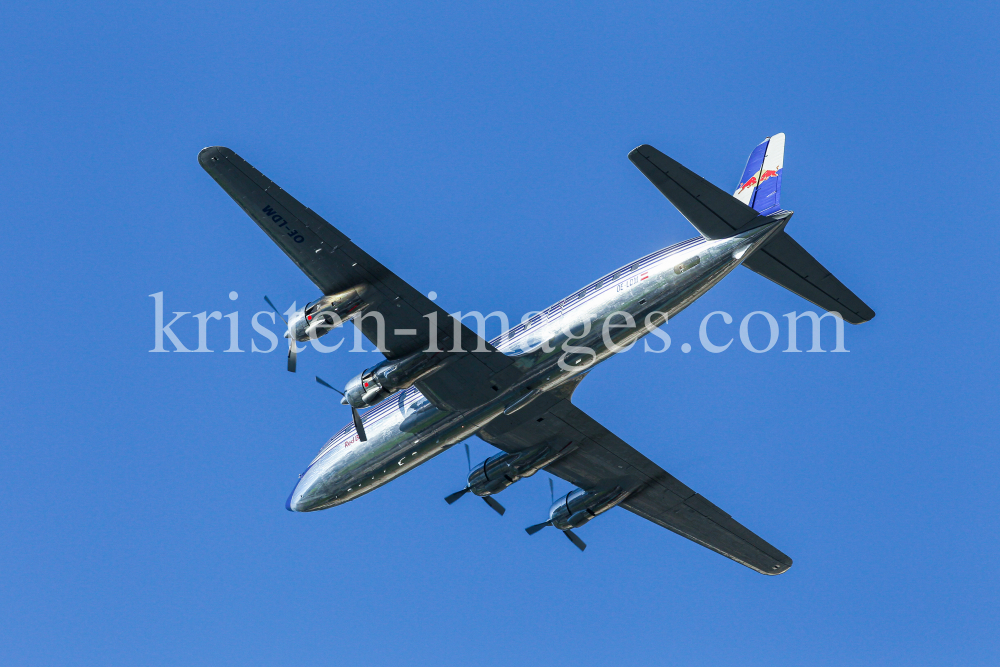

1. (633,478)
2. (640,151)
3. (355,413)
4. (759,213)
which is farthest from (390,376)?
(759,213)

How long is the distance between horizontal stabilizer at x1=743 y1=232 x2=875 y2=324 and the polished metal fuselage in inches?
37.2

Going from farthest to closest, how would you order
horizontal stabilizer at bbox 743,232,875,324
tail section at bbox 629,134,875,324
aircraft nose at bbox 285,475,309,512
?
aircraft nose at bbox 285,475,309,512 < horizontal stabilizer at bbox 743,232,875,324 < tail section at bbox 629,134,875,324

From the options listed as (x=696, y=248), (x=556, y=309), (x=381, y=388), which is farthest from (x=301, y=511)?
(x=696, y=248)

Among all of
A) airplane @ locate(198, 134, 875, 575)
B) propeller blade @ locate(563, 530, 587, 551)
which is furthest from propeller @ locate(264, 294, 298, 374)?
propeller blade @ locate(563, 530, 587, 551)

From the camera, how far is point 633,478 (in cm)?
3091

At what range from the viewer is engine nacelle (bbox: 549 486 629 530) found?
3098cm

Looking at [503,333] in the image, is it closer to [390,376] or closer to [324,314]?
[390,376]

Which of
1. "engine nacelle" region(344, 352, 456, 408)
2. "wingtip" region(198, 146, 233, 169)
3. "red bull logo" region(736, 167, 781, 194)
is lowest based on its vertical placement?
"engine nacelle" region(344, 352, 456, 408)

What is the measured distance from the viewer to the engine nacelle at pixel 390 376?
24773 mm

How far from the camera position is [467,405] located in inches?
1037

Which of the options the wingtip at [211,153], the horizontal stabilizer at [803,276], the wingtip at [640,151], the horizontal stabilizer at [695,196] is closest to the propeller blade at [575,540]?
the horizontal stabilizer at [803,276]

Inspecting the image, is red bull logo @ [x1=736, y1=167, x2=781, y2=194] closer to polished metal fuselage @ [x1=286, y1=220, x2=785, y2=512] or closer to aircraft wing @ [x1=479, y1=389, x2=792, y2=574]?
polished metal fuselage @ [x1=286, y1=220, x2=785, y2=512]

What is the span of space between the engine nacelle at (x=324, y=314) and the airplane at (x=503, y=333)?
0.11 feet

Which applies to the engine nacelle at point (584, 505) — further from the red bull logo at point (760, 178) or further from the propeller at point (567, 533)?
the red bull logo at point (760, 178)
